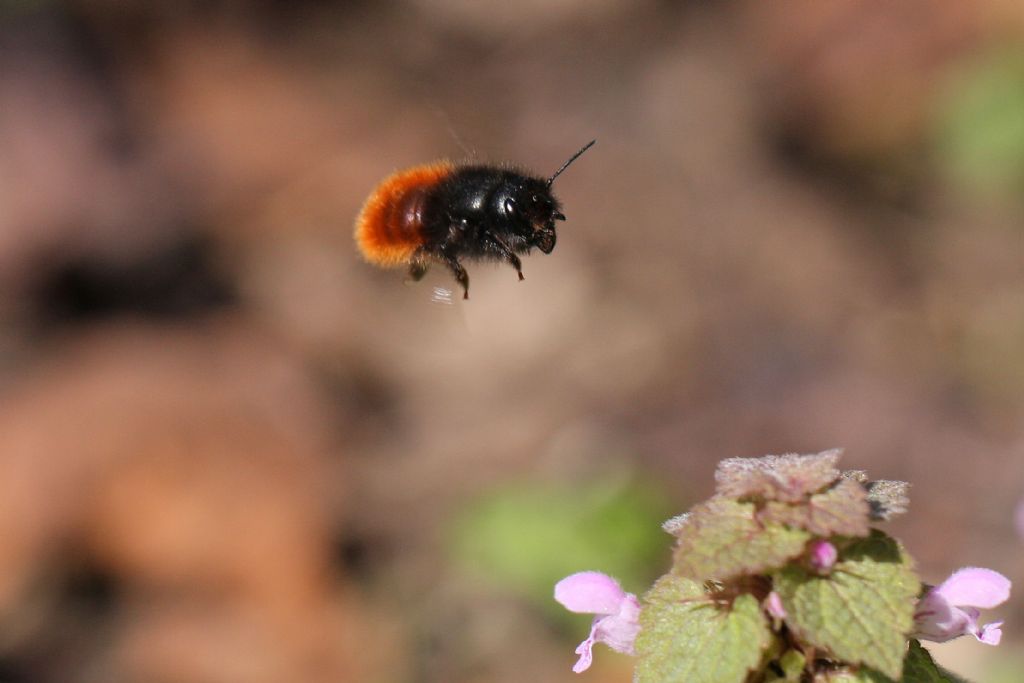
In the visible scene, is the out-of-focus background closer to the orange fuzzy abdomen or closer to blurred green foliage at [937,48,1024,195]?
blurred green foliage at [937,48,1024,195]

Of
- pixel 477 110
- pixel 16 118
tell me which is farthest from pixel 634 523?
pixel 16 118

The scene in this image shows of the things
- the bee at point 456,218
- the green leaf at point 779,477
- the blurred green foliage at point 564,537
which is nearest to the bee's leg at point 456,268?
the bee at point 456,218

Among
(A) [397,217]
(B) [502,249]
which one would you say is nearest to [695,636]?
(B) [502,249]

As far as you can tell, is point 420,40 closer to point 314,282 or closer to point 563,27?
point 563,27

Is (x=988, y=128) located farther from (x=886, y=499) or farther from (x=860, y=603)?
(x=860, y=603)

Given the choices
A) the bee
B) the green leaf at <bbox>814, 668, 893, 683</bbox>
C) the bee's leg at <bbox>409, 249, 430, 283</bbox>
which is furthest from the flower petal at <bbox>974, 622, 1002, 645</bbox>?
the bee's leg at <bbox>409, 249, 430, 283</bbox>
